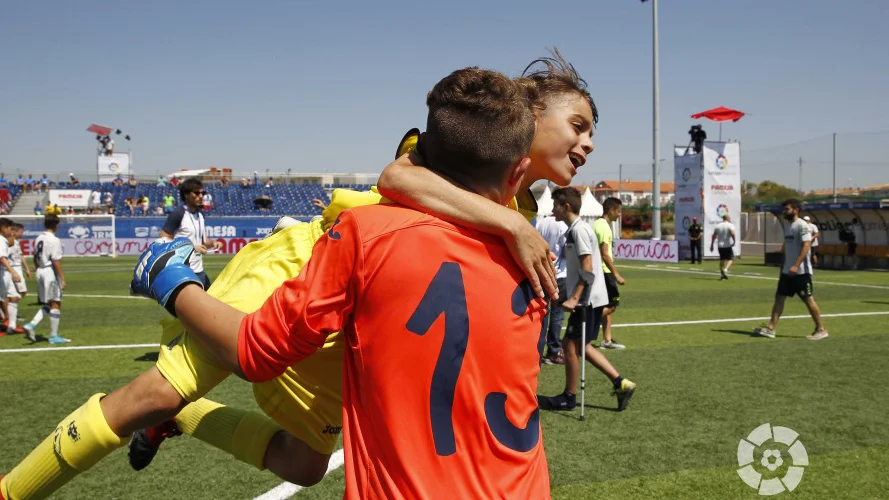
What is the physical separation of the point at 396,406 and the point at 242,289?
0.97m

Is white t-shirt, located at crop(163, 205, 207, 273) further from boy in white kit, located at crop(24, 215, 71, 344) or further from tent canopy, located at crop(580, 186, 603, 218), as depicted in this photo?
tent canopy, located at crop(580, 186, 603, 218)

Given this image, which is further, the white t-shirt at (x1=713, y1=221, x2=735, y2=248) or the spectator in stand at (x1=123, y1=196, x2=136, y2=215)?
the spectator in stand at (x1=123, y1=196, x2=136, y2=215)

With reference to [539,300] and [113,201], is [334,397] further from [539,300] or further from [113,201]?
[113,201]

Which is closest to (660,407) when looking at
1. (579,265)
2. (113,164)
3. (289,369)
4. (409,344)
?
(579,265)

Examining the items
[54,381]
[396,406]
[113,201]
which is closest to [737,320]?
[54,381]

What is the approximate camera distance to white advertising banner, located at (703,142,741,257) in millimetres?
31047

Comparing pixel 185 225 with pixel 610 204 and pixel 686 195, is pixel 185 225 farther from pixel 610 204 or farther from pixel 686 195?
pixel 686 195

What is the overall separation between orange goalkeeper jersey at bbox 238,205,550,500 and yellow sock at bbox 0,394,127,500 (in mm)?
972

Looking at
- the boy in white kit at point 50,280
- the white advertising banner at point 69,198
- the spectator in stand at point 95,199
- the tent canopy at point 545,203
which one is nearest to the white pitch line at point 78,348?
the boy in white kit at point 50,280

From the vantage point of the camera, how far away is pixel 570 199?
8188 mm

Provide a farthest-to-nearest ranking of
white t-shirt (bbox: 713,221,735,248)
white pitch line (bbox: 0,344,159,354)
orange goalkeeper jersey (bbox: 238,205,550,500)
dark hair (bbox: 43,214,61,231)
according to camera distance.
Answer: white t-shirt (bbox: 713,221,735,248)
dark hair (bbox: 43,214,61,231)
white pitch line (bbox: 0,344,159,354)
orange goalkeeper jersey (bbox: 238,205,550,500)

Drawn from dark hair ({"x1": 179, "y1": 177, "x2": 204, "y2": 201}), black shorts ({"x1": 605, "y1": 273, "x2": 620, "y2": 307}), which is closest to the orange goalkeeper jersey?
black shorts ({"x1": 605, "y1": 273, "x2": 620, "y2": 307})

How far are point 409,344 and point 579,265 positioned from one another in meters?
5.73

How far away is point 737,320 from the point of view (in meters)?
12.7
